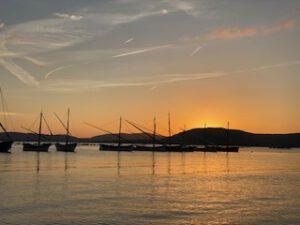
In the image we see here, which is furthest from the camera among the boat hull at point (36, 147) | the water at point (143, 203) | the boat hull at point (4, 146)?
the boat hull at point (36, 147)

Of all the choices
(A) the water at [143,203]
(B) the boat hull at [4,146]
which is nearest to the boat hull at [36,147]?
(B) the boat hull at [4,146]

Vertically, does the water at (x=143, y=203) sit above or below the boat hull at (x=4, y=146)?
below

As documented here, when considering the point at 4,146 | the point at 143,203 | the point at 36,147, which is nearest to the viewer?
the point at 143,203

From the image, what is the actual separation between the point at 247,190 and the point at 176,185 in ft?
26.4

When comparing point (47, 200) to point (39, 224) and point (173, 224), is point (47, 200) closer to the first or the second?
point (39, 224)

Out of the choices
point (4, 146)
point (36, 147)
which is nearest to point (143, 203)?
point (4, 146)


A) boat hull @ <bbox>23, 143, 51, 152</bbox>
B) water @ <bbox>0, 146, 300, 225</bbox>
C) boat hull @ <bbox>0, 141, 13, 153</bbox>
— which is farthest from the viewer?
boat hull @ <bbox>23, 143, 51, 152</bbox>

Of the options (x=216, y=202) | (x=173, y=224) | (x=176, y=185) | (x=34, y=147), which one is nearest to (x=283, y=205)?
(x=216, y=202)

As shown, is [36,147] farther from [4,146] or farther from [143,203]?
[143,203]

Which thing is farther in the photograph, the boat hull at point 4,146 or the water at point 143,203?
the boat hull at point 4,146

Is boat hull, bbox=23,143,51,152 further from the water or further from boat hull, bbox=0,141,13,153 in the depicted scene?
the water

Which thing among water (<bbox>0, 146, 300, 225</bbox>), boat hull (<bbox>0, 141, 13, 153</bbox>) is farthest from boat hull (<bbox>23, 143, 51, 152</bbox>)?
water (<bbox>0, 146, 300, 225</bbox>)

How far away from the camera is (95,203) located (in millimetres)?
37688

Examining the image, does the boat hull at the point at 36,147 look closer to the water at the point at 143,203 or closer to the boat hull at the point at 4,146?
the boat hull at the point at 4,146
